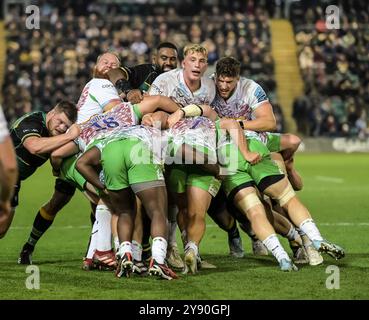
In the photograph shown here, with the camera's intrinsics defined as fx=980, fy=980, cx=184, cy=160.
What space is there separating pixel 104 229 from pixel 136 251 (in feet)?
1.74

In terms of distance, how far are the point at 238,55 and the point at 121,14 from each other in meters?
5.18

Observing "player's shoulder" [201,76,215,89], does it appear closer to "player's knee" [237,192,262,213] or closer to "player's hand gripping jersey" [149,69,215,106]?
"player's hand gripping jersey" [149,69,215,106]

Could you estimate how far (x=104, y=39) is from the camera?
3397 centimetres

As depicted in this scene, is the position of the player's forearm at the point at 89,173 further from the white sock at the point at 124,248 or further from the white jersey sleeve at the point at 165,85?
the white jersey sleeve at the point at 165,85

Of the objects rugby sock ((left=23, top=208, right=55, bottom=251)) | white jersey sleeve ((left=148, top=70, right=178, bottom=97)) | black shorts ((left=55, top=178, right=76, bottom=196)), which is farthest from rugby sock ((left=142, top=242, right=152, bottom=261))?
white jersey sleeve ((left=148, top=70, right=178, bottom=97))

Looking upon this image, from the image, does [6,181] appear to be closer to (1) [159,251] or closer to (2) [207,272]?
(1) [159,251]

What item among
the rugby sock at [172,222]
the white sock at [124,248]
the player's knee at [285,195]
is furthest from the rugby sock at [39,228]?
the player's knee at [285,195]

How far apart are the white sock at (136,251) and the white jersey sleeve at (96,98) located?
1605 millimetres

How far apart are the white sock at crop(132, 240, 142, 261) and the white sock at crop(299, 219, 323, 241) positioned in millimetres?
1560

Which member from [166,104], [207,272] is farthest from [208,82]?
[207,272]

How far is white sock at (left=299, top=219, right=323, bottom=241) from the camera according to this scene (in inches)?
362
